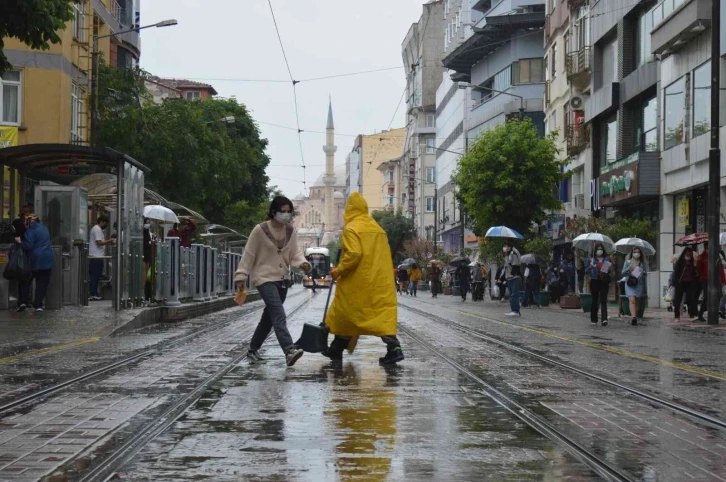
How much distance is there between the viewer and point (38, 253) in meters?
23.4

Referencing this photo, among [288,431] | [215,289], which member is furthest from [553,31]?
[288,431]

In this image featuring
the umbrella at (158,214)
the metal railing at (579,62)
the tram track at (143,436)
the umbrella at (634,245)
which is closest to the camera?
the tram track at (143,436)

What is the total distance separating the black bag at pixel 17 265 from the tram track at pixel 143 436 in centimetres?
1253

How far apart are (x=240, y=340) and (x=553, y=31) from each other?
46.8 metres

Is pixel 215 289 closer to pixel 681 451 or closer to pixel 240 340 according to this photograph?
pixel 240 340

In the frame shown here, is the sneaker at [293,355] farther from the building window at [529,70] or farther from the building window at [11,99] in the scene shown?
the building window at [529,70]

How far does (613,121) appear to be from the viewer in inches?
1906

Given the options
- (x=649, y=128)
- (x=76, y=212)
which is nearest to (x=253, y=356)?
(x=76, y=212)

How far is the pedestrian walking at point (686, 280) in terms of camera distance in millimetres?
28203

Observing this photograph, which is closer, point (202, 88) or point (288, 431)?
→ point (288, 431)

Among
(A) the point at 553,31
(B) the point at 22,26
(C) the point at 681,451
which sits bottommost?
(C) the point at 681,451

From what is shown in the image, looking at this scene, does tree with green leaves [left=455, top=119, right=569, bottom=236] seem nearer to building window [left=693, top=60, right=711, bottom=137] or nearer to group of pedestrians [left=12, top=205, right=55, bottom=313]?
building window [left=693, top=60, right=711, bottom=137]

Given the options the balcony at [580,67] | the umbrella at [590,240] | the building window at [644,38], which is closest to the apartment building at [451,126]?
the balcony at [580,67]

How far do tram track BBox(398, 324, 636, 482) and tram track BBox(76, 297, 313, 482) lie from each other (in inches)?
89.9
